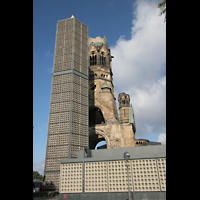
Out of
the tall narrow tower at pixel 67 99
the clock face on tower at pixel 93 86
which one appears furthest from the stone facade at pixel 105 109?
the tall narrow tower at pixel 67 99

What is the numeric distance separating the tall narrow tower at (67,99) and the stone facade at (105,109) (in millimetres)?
7929

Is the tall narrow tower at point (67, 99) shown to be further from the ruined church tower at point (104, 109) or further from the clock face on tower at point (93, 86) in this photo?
the clock face on tower at point (93, 86)

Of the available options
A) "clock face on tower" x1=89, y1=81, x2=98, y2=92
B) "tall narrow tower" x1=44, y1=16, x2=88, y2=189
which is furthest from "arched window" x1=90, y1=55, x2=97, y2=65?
"tall narrow tower" x1=44, y1=16, x2=88, y2=189

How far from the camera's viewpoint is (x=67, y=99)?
24.4 metres

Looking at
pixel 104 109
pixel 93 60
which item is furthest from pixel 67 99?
pixel 93 60

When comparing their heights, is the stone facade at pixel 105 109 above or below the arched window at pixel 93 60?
below

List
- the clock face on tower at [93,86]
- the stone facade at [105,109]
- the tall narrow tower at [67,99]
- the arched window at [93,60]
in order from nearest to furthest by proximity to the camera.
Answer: the tall narrow tower at [67,99] → the stone facade at [105,109] → the clock face on tower at [93,86] → the arched window at [93,60]

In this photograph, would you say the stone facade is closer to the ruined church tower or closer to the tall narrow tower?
the ruined church tower

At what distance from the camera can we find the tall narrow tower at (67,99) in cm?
2148

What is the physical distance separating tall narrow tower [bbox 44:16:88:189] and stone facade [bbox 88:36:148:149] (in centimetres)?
793
